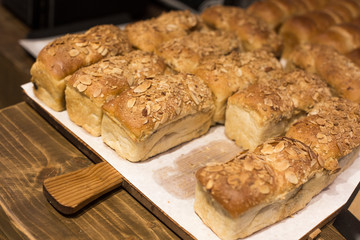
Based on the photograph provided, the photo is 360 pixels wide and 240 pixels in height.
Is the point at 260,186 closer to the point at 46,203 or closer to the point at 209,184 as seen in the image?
the point at 209,184

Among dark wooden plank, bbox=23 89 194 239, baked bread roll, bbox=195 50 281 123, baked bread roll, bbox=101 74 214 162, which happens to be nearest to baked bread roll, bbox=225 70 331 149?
baked bread roll, bbox=195 50 281 123

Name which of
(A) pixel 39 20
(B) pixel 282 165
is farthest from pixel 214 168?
(A) pixel 39 20

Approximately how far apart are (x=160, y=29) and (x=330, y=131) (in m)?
1.35

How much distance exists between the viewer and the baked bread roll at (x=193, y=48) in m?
2.47

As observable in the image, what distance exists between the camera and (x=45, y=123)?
7.63 ft

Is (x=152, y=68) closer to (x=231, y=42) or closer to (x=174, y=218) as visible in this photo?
(x=231, y=42)

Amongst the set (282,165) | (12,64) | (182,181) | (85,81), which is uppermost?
(282,165)

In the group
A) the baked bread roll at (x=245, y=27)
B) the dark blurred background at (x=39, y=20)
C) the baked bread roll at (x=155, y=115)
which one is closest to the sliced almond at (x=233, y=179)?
the baked bread roll at (x=155, y=115)

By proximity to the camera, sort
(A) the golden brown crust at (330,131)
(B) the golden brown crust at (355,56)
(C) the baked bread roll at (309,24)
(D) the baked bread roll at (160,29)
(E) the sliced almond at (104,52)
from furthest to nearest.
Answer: (C) the baked bread roll at (309,24), (B) the golden brown crust at (355,56), (D) the baked bread roll at (160,29), (E) the sliced almond at (104,52), (A) the golden brown crust at (330,131)

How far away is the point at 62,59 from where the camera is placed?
222cm

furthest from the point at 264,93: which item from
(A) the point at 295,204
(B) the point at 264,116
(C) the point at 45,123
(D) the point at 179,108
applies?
(C) the point at 45,123

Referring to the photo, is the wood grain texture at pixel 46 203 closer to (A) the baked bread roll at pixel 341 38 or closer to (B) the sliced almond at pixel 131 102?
(B) the sliced almond at pixel 131 102

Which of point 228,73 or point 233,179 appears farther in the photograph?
point 228,73

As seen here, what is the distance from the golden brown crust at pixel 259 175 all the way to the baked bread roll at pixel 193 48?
2.78 ft
